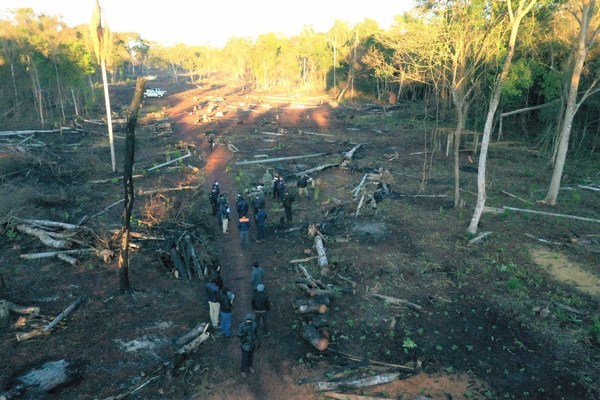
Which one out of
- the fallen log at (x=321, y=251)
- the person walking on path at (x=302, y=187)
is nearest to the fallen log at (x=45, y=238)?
the fallen log at (x=321, y=251)

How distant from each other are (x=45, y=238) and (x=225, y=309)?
9.01m

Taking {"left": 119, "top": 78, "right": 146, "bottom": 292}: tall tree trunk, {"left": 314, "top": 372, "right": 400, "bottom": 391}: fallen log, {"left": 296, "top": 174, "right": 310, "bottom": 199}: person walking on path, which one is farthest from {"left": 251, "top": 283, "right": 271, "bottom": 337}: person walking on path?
{"left": 296, "top": 174, "right": 310, "bottom": 199}: person walking on path

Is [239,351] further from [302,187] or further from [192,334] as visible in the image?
[302,187]

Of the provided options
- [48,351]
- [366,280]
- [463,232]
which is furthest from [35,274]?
Result: [463,232]

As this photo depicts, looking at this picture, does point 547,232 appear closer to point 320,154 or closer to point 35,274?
point 320,154

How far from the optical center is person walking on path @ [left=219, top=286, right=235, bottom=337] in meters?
9.15

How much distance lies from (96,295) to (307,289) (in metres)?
6.35

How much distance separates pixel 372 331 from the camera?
976 cm

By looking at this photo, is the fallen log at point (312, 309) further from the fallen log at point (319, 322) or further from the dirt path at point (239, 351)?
the dirt path at point (239, 351)

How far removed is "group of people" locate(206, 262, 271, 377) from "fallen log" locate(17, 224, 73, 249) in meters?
7.06

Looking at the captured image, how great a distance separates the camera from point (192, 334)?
927 cm

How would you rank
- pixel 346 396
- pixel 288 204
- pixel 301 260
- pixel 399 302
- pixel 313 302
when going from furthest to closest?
pixel 288 204 < pixel 301 260 < pixel 399 302 < pixel 313 302 < pixel 346 396

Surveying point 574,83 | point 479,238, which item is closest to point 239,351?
point 479,238

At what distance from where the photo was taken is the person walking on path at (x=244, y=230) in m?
14.4
